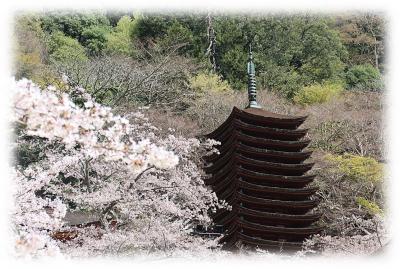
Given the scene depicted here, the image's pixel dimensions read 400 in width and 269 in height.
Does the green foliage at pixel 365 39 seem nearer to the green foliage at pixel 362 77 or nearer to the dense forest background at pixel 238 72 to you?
the dense forest background at pixel 238 72

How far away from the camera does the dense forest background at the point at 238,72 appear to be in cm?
1661

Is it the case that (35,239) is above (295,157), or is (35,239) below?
above

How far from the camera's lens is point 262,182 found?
41.5 ft

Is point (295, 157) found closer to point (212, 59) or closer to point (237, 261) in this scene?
point (237, 261)

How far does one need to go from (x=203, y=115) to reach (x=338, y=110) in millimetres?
4898

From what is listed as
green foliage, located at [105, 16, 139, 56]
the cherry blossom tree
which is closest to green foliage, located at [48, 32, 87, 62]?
green foliage, located at [105, 16, 139, 56]

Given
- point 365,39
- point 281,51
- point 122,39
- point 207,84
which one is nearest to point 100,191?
point 207,84

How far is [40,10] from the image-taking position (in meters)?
25.5

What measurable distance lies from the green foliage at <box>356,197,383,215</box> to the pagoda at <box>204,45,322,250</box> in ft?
9.94

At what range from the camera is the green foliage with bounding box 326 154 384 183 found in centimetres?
1586

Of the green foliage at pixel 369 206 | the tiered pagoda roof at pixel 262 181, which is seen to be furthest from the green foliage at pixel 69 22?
the green foliage at pixel 369 206

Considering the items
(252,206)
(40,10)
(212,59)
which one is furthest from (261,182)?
(40,10)

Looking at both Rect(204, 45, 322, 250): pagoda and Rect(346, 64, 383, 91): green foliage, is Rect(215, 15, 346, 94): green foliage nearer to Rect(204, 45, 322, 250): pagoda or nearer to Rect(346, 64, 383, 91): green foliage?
Rect(346, 64, 383, 91): green foliage

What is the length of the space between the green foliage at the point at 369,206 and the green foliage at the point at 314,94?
6.56m
